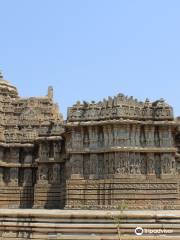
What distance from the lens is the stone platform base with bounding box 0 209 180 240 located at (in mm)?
13680

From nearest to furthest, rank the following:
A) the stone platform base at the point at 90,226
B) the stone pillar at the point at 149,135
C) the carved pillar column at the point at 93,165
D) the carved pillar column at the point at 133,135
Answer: the stone platform base at the point at 90,226 < the carved pillar column at the point at 133,135 < the carved pillar column at the point at 93,165 < the stone pillar at the point at 149,135

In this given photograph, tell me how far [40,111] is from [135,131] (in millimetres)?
18852

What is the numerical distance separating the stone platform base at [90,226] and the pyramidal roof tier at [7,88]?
31.0 metres

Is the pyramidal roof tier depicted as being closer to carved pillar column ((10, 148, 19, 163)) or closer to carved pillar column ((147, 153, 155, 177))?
carved pillar column ((10, 148, 19, 163))

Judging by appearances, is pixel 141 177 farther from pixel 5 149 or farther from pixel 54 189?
pixel 5 149

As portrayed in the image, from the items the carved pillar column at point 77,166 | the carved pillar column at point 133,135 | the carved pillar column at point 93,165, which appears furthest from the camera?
the carved pillar column at point 77,166

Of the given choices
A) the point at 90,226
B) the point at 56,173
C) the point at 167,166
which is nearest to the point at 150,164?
the point at 167,166

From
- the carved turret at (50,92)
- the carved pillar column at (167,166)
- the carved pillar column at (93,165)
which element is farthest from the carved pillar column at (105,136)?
the carved turret at (50,92)

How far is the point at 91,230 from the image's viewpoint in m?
13.9

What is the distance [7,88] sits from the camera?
44.8 meters

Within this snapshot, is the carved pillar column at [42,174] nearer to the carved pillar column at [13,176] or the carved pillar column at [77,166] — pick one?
the carved pillar column at [13,176]

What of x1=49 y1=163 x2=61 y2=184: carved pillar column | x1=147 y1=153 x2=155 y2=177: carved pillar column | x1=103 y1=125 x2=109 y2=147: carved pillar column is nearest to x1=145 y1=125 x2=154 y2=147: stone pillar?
x1=147 y1=153 x2=155 y2=177: carved pillar column

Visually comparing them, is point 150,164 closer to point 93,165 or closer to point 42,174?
point 93,165

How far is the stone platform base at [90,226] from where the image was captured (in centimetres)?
1368
